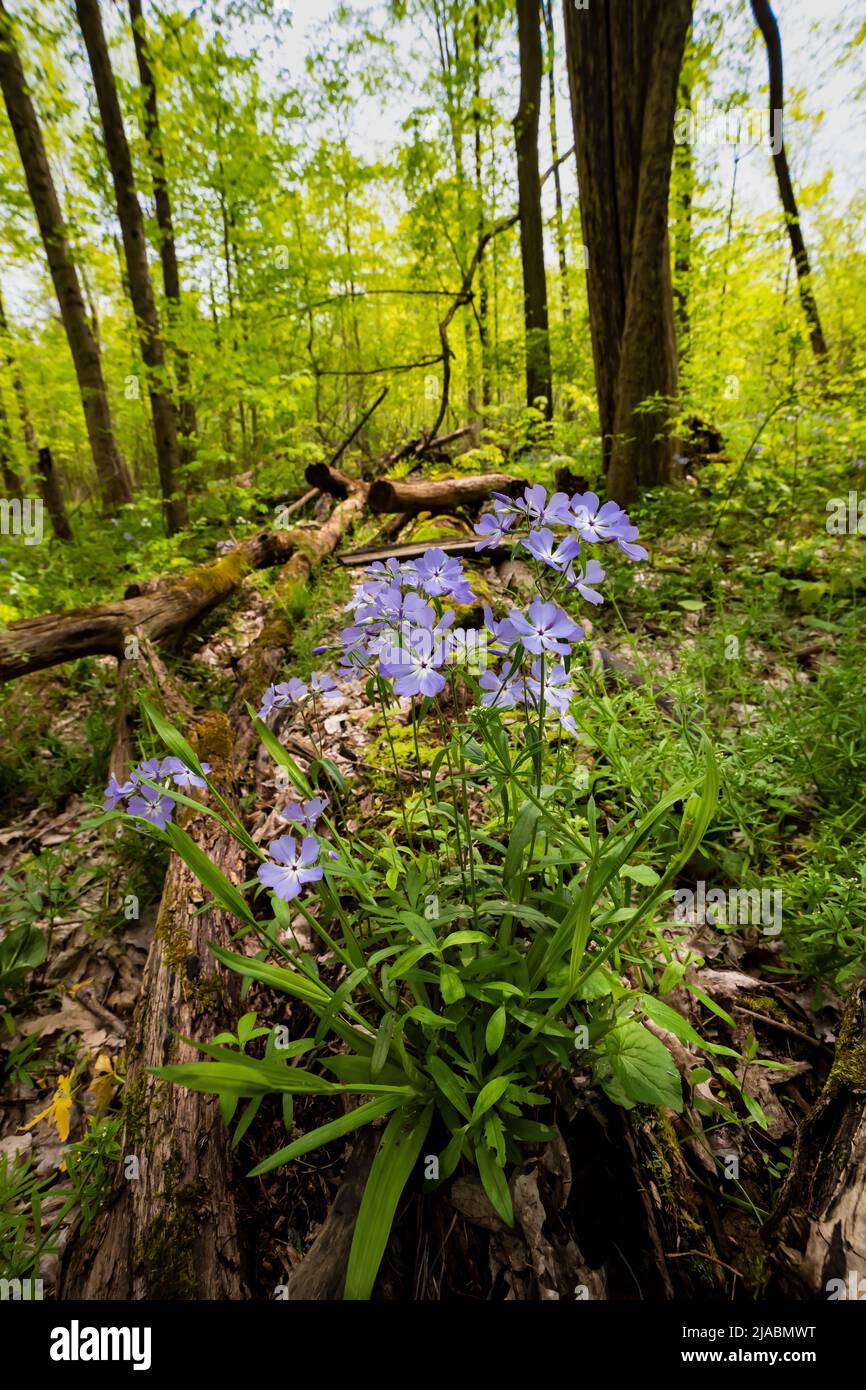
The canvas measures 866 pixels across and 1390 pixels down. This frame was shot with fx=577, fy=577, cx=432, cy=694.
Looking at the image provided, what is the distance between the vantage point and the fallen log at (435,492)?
450 cm

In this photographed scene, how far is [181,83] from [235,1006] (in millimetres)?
8851

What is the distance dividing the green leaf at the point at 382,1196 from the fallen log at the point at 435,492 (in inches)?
164

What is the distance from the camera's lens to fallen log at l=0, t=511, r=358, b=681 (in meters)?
2.83

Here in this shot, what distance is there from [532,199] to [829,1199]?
9.46 m

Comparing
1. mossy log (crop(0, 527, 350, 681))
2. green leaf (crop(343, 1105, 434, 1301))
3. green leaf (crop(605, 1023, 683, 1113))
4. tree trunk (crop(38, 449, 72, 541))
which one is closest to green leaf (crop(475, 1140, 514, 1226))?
green leaf (crop(343, 1105, 434, 1301))

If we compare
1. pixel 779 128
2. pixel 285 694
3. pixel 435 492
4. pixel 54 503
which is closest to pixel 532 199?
pixel 779 128

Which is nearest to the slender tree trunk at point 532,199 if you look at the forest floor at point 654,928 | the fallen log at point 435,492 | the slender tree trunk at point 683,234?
the slender tree trunk at point 683,234

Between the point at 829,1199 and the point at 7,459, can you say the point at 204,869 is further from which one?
the point at 7,459

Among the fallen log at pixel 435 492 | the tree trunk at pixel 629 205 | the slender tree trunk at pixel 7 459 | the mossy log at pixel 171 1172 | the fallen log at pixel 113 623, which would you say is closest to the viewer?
the mossy log at pixel 171 1172

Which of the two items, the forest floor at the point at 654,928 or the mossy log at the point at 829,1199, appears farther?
the forest floor at the point at 654,928

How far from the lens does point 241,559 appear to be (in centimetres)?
412

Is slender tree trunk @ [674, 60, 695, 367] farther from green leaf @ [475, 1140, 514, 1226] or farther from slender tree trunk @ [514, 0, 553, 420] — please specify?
green leaf @ [475, 1140, 514, 1226]

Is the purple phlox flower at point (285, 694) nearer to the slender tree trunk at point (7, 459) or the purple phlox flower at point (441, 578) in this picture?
the purple phlox flower at point (441, 578)
